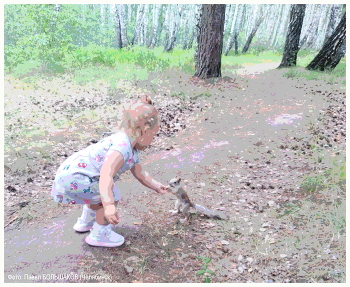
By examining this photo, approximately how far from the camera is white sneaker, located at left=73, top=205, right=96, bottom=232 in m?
3.04

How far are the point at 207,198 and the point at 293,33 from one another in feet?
35.6

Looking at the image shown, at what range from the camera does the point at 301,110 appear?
770cm

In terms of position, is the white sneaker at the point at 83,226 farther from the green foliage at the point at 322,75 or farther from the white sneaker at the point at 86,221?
the green foliage at the point at 322,75

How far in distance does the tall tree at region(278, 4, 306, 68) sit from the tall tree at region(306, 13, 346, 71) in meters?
1.18

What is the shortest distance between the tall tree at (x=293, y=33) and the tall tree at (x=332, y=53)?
1.18 metres

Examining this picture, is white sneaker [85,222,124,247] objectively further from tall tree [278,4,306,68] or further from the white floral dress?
tall tree [278,4,306,68]

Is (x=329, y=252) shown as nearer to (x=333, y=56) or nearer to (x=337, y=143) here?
(x=337, y=143)

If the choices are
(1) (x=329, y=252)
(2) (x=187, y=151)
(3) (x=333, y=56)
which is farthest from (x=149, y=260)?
(3) (x=333, y=56)

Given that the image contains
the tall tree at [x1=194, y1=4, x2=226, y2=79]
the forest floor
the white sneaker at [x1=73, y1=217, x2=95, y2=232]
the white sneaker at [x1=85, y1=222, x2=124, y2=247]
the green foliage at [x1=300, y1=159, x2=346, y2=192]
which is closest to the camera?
the forest floor

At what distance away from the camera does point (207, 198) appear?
13.2 ft

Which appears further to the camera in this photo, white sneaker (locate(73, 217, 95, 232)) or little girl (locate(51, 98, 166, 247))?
white sneaker (locate(73, 217, 95, 232))

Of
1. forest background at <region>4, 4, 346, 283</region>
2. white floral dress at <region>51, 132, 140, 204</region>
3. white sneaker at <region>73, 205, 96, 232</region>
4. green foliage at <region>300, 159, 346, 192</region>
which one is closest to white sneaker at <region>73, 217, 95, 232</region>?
white sneaker at <region>73, 205, 96, 232</region>

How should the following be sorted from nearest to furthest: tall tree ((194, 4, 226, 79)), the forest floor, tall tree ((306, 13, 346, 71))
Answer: the forest floor
tall tree ((194, 4, 226, 79))
tall tree ((306, 13, 346, 71))

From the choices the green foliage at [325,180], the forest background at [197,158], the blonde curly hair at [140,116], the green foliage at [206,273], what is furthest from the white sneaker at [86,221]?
the green foliage at [325,180]
